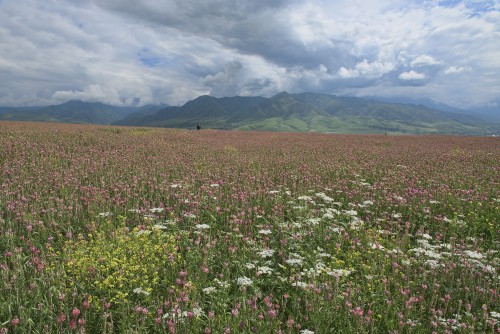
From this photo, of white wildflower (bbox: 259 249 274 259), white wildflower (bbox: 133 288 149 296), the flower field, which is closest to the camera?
the flower field

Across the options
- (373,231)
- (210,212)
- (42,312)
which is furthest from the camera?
(210,212)

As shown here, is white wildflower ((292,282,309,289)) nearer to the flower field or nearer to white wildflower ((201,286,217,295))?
the flower field

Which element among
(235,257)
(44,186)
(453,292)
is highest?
(44,186)

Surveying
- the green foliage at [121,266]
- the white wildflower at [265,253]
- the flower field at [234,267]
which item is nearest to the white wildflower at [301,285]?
the flower field at [234,267]

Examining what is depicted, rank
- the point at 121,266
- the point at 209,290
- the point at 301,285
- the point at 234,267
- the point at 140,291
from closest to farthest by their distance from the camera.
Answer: the point at 140,291, the point at 209,290, the point at 301,285, the point at 121,266, the point at 234,267

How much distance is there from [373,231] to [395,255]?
125 centimetres

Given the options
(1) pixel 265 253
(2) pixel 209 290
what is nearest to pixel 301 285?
(1) pixel 265 253

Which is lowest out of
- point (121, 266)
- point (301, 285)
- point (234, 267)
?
point (234, 267)

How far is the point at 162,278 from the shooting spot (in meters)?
4.41

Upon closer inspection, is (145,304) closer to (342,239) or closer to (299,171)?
(342,239)

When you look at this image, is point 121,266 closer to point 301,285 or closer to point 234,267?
point 234,267

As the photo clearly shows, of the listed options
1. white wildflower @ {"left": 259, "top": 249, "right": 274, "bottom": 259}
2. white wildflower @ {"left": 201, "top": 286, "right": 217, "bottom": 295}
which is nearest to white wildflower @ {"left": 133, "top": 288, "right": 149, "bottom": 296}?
white wildflower @ {"left": 201, "top": 286, "right": 217, "bottom": 295}

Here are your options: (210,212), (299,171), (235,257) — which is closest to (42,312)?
(235,257)

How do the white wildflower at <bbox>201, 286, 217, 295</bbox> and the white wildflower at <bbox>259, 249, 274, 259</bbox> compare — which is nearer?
the white wildflower at <bbox>201, 286, 217, 295</bbox>
